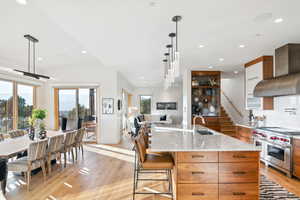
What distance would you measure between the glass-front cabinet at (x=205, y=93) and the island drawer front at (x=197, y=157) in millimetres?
4904

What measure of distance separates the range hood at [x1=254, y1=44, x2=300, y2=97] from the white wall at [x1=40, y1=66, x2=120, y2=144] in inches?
197

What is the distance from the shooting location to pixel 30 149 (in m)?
3.03

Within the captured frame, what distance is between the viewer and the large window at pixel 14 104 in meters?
5.40

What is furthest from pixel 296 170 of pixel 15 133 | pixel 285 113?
pixel 15 133

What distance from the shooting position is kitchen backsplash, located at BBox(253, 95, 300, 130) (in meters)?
4.12

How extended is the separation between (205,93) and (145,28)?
4.57m

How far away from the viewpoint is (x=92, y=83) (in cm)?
695

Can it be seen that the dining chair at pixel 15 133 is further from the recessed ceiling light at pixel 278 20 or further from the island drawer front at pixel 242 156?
the recessed ceiling light at pixel 278 20

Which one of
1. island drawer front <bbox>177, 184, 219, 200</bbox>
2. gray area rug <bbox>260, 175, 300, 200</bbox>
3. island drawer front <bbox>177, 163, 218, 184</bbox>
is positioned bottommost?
gray area rug <bbox>260, 175, 300, 200</bbox>

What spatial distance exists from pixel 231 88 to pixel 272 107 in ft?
13.5

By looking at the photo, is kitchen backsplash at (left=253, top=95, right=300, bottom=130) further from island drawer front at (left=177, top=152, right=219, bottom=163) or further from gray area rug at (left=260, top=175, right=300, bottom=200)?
island drawer front at (left=177, top=152, right=219, bottom=163)

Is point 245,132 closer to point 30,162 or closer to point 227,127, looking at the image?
point 227,127

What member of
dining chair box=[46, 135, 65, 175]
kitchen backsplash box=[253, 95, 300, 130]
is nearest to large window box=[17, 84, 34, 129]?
dining chair box=[46, 135, 65, 175]

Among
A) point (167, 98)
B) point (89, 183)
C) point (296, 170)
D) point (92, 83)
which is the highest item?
point (92, 83)
